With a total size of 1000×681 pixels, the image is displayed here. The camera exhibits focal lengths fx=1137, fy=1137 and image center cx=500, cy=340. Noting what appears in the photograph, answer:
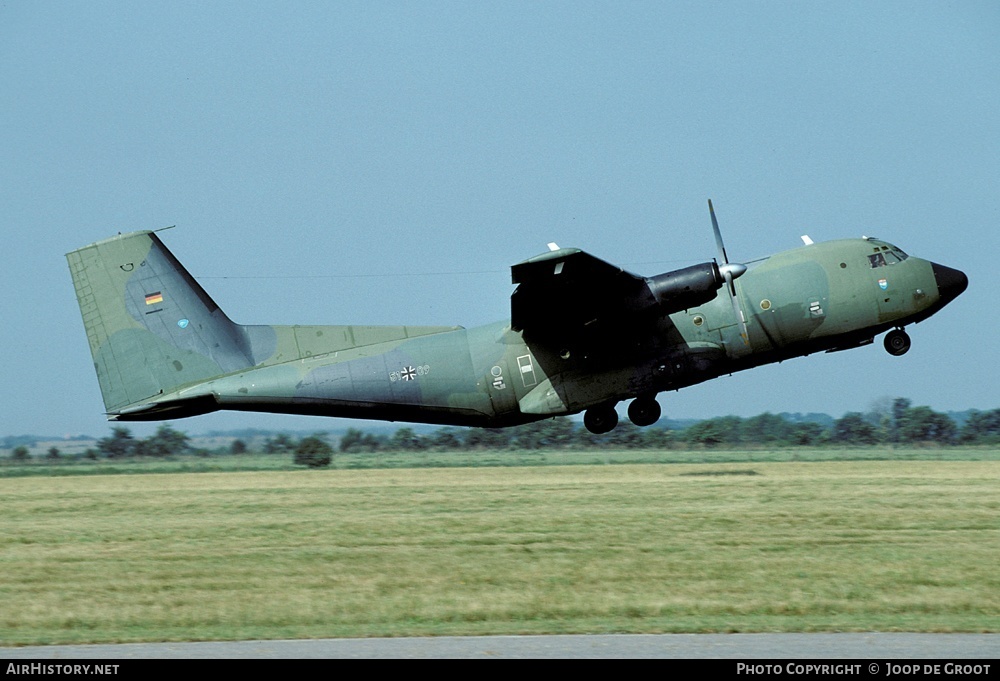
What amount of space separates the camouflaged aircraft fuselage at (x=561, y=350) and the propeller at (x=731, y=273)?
0.26ft

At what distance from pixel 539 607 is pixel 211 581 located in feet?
19.9

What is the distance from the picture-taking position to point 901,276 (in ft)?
83.0

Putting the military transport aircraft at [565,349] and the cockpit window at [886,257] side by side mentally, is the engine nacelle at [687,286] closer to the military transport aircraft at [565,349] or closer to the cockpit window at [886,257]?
the military transport aircraft at [565,349]

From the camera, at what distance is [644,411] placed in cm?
2664

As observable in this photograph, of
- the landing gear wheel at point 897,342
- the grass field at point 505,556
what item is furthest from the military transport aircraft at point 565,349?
the grass field at point 505,556

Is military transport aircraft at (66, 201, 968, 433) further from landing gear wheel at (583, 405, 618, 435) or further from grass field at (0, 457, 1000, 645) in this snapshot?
grass field at (0, 457, 1000, 645)

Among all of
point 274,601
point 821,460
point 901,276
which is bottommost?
point 821,460

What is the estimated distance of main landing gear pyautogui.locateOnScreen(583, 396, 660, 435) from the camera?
1045 inches

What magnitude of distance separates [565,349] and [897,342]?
778 centimetres

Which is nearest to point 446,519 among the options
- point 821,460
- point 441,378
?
point 441,378

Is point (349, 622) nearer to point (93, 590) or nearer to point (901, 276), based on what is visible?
point (93, 590)

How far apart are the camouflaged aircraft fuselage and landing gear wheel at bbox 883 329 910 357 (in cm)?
6

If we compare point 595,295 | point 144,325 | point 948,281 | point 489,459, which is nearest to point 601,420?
point 595,295

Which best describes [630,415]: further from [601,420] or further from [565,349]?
[565,349]
